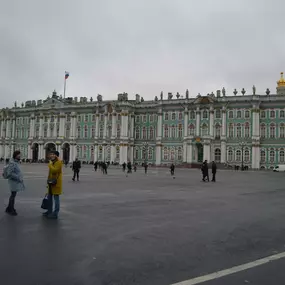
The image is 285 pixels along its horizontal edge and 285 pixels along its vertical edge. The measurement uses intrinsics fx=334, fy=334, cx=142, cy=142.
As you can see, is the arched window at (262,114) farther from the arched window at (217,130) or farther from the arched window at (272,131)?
the arched window at (217,130)

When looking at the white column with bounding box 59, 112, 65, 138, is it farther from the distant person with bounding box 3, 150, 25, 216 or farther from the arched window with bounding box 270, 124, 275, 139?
the distant person with bounding box 3, 150, 25, 216

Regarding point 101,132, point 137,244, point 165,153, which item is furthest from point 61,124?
point 137,244

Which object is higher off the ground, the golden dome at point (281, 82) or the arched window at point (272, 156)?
the golden dome at point (281, 82)

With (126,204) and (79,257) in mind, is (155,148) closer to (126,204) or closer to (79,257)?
(126,204)

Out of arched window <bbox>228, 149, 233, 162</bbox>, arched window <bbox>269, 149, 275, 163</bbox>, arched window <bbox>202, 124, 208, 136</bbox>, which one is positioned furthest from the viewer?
arched window <bbox>202, 124, 208, 136</bbox>

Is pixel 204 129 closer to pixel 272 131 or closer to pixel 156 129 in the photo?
pixel 156 129

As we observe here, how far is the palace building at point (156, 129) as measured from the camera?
69625mm

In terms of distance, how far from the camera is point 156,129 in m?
80.3

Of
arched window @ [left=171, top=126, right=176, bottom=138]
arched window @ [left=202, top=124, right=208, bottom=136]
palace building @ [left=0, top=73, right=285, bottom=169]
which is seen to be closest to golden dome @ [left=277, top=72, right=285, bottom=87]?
palace building @ [left=0, top=73, right=285, bottom=169]

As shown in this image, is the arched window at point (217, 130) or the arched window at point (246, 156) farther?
the arched window at point (217, 130)

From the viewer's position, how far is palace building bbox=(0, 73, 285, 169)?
6962cm

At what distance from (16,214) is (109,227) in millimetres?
3159

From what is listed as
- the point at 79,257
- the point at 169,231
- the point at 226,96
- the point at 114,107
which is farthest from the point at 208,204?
the point at 114,107

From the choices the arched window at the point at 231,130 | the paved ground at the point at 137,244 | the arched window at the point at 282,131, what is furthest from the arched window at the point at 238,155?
the paved ground at the point at 137,244
